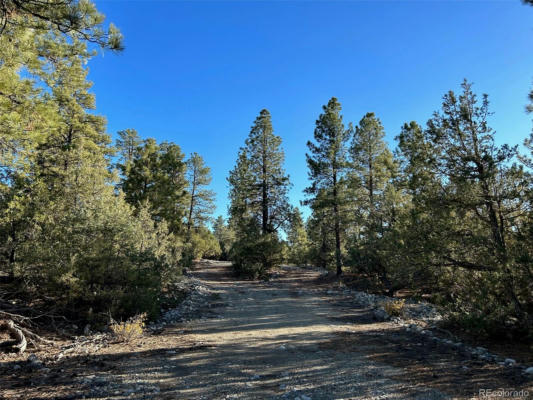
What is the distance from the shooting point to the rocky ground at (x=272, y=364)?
4312 millimetres

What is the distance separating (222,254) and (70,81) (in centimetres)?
3439

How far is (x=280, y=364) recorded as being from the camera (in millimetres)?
5547

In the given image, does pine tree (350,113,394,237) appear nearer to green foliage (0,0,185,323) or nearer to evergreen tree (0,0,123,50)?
green foliage (0,0,185,323)

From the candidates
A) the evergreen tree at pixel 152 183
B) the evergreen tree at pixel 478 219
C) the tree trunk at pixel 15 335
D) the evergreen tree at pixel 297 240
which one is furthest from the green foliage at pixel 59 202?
the evergreen tree at pixel 297 240

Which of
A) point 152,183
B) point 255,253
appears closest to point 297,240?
point 255,253

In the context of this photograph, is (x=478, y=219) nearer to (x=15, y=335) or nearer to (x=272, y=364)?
(x=272, y=364)

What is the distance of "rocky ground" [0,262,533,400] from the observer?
14.1 ft

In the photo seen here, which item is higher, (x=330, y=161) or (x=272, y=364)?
(x=330, y=161)

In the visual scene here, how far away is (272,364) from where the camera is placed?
5.57m

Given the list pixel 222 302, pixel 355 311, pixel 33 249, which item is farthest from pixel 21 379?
pixel 355 311

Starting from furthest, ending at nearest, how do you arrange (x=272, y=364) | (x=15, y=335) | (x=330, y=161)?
(x=330, y=161), (x=15, y=335), (x=272, y=364)

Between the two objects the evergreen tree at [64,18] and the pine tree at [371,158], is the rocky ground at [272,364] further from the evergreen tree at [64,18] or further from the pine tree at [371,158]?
the pine tree at [371,158]

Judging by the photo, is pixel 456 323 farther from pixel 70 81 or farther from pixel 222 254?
pixel 222 254

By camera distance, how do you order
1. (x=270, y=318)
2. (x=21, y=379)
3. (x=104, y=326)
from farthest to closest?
(x=270, y=318)
(x=104, y=326)
(x=21, y=379)
